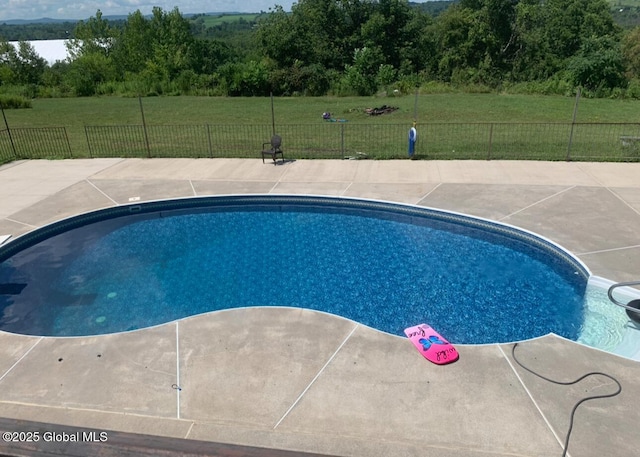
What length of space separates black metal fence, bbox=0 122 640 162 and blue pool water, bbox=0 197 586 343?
439cm

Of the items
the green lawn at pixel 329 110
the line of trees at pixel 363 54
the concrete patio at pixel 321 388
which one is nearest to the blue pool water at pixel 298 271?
the concrete patio at pixel 321 388

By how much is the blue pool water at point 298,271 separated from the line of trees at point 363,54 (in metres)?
22.6

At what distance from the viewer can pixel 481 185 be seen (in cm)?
1198

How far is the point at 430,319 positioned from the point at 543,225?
12.7 ft

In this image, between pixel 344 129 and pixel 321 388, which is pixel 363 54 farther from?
pixel 321 388

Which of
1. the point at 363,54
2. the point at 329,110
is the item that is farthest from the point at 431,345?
the point at 363,54

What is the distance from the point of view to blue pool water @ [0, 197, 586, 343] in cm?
753

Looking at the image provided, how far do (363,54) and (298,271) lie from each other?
30.8 metres

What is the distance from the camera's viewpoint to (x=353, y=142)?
16.9 metres

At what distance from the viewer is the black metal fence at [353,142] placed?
14664mm

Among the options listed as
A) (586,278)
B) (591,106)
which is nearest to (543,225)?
(586,278)

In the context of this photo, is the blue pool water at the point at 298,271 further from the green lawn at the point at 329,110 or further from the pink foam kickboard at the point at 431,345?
the green lawn at the point at 329,110

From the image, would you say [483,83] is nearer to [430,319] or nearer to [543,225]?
[543,225]

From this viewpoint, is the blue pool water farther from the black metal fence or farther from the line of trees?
the line of trees
